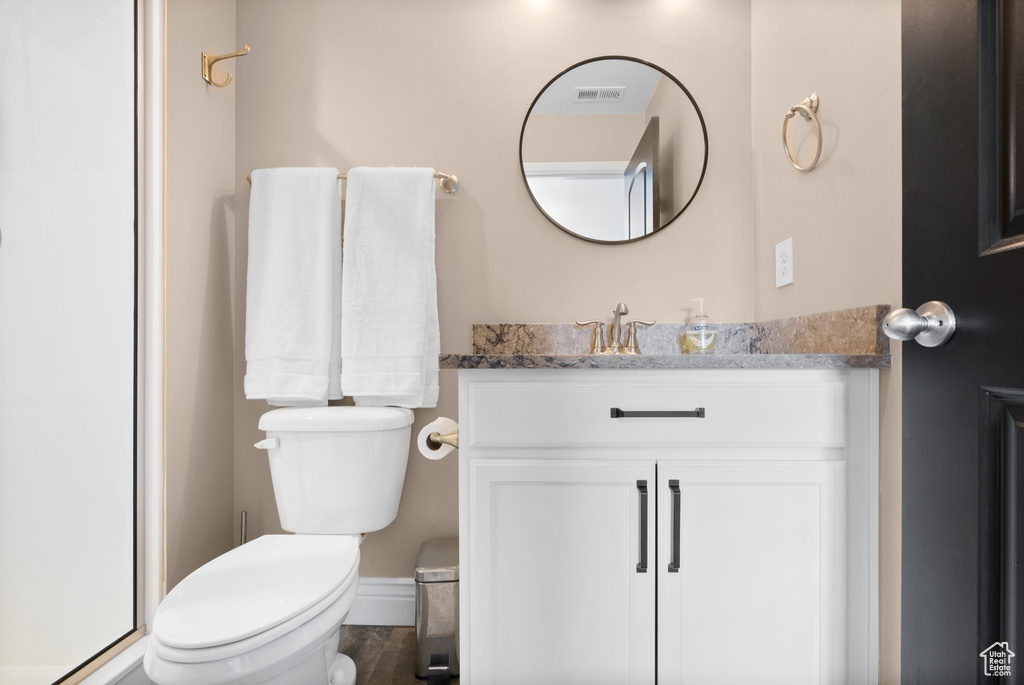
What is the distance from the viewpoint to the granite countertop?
0.98 metres

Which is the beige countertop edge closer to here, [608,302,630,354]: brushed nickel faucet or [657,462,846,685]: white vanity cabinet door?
[657,462,846,685]: white vanity cabinet door

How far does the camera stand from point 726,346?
65.2 inches

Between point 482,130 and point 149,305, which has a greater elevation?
point 482,130

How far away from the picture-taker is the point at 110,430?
1.30 m

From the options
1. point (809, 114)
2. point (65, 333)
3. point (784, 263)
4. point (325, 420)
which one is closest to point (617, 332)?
point (784, 263)

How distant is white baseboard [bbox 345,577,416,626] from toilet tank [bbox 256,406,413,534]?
0.34m

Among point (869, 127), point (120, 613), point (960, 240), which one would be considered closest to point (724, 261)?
point (869, 127)

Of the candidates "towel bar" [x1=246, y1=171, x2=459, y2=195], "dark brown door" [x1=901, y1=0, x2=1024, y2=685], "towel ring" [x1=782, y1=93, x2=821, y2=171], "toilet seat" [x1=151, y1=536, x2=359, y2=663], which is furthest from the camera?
"towel bar" [x1=246, y1=171, x2=459, y2=195]

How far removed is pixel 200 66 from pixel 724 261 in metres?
1.71

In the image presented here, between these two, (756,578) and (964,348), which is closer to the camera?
(964,348)

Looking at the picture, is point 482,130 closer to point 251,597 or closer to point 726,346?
point 726,346

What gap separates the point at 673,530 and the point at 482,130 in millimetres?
1327

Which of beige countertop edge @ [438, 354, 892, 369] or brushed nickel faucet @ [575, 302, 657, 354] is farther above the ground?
brushed nickel faucet @ [575, 302, 657, 354]

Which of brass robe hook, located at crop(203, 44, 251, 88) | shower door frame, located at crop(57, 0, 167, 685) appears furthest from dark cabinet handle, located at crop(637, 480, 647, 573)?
brass robe hook, located at crop(203, 44, 251, 88)
